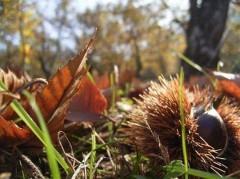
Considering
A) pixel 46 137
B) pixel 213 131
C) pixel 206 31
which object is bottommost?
pixel 206 31

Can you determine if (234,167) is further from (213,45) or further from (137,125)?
(213,45)

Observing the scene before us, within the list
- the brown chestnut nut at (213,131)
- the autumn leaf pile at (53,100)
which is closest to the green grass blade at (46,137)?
the autumn leaf pile at (53,100)

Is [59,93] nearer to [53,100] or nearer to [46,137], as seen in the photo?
[53,100]

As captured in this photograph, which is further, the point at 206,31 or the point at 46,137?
the point at 206,31

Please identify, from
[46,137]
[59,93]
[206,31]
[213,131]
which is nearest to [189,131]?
[213,131]

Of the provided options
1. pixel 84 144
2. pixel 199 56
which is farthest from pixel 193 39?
pixel 84 144

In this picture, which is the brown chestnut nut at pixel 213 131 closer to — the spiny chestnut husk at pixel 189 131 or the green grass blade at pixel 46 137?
the spiny chestnut husk at pixel 189 131
